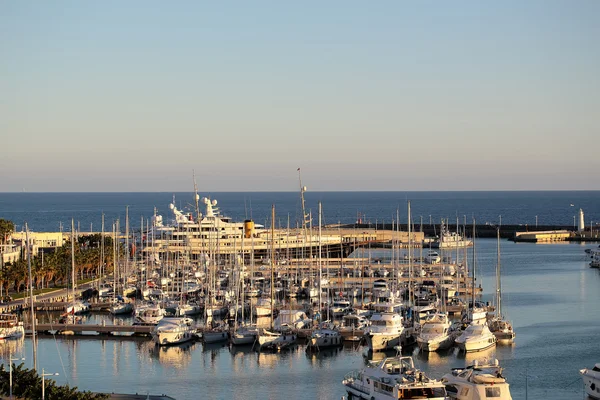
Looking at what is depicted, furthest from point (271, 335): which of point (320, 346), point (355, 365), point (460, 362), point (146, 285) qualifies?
point (146, 285)

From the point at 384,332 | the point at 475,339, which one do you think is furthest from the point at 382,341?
the point at 475,339

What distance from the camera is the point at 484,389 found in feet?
111

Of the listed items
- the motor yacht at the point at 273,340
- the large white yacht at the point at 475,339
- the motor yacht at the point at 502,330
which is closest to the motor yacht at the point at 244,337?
the motor yacht at the point at 273,340

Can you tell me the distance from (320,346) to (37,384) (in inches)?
740

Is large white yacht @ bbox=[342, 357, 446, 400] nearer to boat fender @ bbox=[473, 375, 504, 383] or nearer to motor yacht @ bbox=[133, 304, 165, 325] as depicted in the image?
boat fender @ bbox=[473, 375, 504, 383]

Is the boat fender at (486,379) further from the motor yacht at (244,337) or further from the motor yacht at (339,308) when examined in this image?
the motor yacht at (339,308)

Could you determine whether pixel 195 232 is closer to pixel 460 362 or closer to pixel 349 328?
pixel 349 328

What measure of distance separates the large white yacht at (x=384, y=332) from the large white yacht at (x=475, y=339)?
9.95 feet

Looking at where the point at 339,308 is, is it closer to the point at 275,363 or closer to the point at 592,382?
the point at 275,363

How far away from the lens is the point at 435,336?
4772 cm

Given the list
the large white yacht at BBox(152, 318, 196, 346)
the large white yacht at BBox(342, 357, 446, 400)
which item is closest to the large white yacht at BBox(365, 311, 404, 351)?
the large white yacht at BBox(342, 357, 446, 400)

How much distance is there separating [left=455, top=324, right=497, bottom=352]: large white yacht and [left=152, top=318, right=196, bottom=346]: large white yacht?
47.0ft

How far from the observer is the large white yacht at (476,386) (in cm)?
3369

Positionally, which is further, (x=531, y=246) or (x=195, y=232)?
(x=531, y=246)
